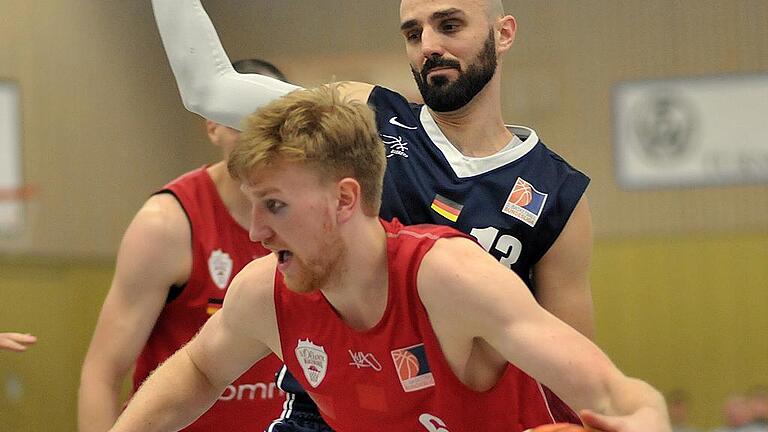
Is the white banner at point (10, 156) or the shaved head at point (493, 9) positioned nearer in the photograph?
the shaved head at point (493, 9)

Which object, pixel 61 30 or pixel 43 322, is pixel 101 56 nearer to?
pixel 61 30

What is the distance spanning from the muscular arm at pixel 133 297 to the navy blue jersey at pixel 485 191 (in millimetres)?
1041

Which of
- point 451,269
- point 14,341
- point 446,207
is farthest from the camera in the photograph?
point 14,341

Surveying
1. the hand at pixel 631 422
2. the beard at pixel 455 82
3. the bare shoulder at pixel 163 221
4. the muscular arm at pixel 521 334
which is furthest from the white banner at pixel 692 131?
the hand at pixel 631 422

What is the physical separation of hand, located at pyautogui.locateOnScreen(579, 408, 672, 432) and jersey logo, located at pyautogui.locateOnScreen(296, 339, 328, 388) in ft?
2.44

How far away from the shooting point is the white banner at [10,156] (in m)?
7.84

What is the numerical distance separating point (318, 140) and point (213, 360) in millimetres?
696

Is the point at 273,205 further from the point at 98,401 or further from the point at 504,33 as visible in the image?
the point at 98,401

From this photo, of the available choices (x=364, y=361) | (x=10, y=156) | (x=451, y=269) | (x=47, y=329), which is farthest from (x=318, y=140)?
(x=47, y=329)

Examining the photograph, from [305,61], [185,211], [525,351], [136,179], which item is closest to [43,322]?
[136,179]

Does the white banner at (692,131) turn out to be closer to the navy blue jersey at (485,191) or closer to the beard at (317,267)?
the navy blue jersey at (485,191)

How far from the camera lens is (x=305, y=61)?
31.7 ft

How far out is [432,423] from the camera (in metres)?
2.55

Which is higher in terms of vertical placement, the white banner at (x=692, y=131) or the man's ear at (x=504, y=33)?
the man's ear at (x=504, y=33)
